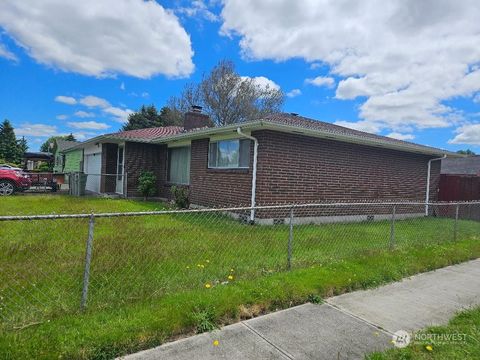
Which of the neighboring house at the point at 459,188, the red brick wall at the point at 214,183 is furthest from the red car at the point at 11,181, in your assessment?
the neighboring house at the point at 459,188

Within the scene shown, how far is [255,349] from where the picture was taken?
2994 millimetres

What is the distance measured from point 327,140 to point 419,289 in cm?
613

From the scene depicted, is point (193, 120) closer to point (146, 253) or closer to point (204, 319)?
point (146, 253)

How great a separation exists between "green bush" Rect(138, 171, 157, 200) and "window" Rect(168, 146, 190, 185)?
28.4 inches

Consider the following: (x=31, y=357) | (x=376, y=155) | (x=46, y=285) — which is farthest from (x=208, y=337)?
(x=376, y=155)

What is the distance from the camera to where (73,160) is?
23.6 metres

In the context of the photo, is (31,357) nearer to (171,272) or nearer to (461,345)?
(171,272)

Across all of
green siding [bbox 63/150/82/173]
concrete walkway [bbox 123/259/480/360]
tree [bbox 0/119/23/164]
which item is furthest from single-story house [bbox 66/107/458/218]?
tree [bbox 0/119/23/164]

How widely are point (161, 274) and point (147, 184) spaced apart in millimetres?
10331

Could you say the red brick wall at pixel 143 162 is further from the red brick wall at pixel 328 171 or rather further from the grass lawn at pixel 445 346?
the grass lawn at pixel 445 346

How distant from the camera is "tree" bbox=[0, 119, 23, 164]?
163 feet

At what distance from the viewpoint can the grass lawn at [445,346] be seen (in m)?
2.96

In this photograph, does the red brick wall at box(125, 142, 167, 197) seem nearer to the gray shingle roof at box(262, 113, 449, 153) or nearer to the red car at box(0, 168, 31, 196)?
the red car at box(0, 168, 31, 196)
